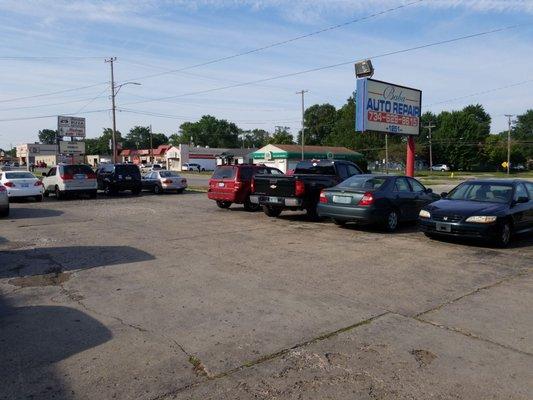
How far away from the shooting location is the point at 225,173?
57.1ft

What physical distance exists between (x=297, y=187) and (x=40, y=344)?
390 inches

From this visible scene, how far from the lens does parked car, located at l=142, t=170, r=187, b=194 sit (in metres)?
27.9

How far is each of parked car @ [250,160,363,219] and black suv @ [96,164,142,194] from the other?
1326 centimetres

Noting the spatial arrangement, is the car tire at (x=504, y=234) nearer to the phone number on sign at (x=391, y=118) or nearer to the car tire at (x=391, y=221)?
the car tire at (x=391, y=221)

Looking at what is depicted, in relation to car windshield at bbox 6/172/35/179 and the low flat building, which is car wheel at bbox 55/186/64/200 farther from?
the low flat building

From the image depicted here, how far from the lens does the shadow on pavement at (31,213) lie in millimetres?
15664

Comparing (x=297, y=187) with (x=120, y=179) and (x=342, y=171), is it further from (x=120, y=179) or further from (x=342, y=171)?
(x=120, y=179)

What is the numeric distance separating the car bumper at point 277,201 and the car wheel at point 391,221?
8.96ft

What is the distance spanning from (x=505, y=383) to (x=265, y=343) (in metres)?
2.13

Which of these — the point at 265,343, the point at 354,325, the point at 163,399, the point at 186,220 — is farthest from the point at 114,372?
the point at 186,220

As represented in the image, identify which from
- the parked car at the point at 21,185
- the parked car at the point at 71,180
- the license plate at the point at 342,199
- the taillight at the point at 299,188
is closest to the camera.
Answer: the license plate at the point at 342,199

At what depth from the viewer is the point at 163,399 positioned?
147 inches

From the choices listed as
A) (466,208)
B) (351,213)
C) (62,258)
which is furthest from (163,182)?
(466,208)

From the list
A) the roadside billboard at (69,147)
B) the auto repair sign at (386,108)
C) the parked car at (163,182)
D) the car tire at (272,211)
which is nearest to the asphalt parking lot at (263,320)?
the car tire at (272,211)
